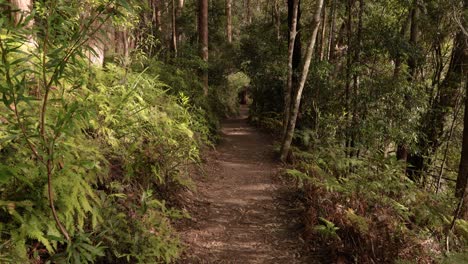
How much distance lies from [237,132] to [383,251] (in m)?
11.7

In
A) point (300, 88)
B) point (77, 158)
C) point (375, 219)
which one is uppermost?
point (300, 88)

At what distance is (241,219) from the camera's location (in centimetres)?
587

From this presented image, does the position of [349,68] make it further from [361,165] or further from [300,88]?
[361,165]

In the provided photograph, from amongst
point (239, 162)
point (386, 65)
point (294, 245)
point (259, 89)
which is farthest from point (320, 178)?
point (259, 89)

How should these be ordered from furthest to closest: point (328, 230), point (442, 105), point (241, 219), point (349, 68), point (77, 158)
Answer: point (442, 105), point (349, 68), point (241, 219), point (328, 230), point (77, 158)

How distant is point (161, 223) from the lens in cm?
424

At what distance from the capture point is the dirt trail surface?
15.7 feet

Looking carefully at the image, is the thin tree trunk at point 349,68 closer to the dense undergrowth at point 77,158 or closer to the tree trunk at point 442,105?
the tree trunk at point 442,105

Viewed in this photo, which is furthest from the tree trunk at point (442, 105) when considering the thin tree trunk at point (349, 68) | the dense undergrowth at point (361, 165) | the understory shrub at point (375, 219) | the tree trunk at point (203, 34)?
the tree trunk at point (203, 34)

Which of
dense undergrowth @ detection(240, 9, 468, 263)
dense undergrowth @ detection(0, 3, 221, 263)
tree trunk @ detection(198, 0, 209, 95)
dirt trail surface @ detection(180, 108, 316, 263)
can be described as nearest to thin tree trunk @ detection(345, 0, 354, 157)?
dense undergrowth @ detection(240, 9, 468, 263)

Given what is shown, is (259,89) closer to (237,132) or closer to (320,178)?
(237,132)

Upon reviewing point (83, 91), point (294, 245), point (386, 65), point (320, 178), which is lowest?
point (294, 245)

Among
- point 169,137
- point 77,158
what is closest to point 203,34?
point 169,137

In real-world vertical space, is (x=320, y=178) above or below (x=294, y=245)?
A: above
